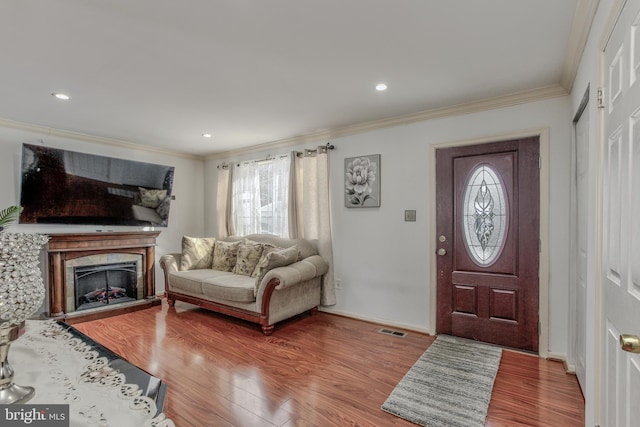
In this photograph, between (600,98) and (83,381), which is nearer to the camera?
(83,381)

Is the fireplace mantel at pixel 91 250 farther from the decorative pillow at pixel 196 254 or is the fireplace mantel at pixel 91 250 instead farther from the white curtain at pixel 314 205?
the white curtain at pixel 314 205

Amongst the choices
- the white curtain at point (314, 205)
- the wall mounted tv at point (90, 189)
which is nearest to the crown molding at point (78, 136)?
the wall mounted tv at point (90, 189)

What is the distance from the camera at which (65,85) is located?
2582 millimetres

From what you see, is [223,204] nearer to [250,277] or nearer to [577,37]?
[250,277]

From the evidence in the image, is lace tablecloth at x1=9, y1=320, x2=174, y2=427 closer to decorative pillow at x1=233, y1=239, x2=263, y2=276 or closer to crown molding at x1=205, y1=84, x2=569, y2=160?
decorative pillow at x1=233, y1=239, x2=263, y2=276

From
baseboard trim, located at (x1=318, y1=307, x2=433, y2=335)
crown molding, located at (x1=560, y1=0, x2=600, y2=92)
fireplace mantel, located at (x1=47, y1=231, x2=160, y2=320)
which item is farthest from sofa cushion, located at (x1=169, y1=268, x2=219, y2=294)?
crown molding, located at (x1=560, y1=0, x2=600, y2=92)

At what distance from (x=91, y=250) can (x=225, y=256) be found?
5.38 ft

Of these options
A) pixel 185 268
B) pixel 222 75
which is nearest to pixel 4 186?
pixel 185 268

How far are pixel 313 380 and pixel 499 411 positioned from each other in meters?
1.24

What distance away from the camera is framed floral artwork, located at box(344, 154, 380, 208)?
11.8 ft

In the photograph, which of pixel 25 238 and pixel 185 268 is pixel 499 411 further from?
pixel 185 268

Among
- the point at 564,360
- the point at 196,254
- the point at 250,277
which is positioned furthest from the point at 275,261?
the point at 564,360

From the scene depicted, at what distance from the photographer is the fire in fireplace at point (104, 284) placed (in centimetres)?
391

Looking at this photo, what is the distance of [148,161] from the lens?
4.80 m
